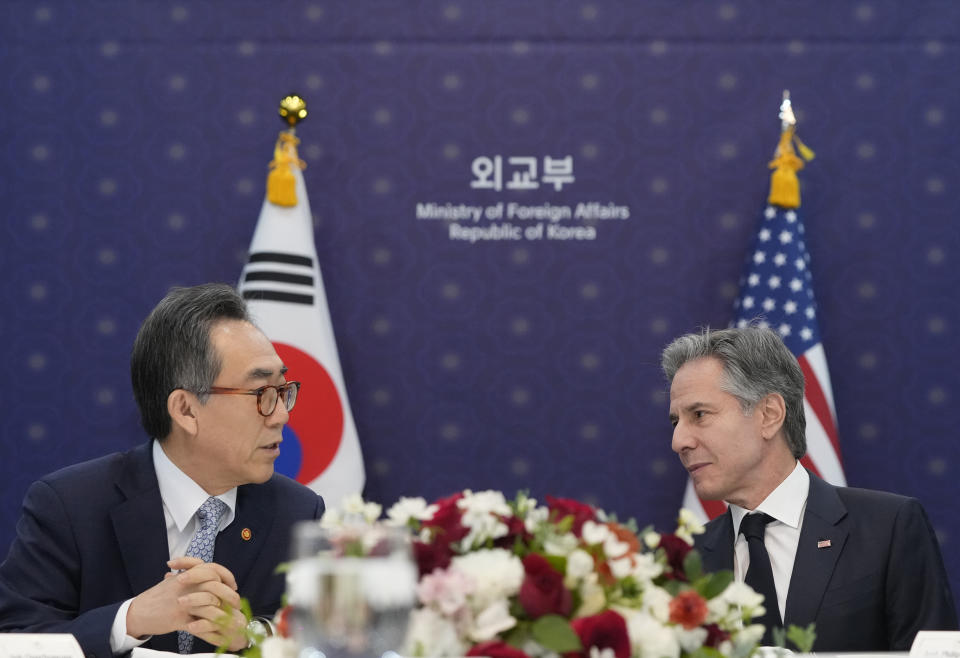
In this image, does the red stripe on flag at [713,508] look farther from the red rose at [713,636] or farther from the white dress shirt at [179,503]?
the red rose at [713,636]

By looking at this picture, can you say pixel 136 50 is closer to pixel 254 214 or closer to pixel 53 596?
pixel 254 214

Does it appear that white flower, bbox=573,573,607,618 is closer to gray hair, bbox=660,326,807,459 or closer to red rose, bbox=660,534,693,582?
red rose, bbox=660,534,693,582

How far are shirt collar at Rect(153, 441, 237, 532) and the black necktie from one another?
1133 mm

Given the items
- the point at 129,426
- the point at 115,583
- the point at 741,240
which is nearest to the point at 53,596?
the point at 115,583

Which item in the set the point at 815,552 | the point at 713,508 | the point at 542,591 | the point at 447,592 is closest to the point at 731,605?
the point at 542,591

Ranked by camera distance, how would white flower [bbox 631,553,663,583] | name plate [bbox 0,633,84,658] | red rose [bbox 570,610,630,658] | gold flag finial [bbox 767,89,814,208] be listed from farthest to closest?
gold flag finial [bbox 767,89,814,208]
name plate [bbox 0,633,84,658]
white flower [bbox 631,553,663,583]
red rose [bbox 570,610,630,658]

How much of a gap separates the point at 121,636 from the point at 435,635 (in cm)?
95

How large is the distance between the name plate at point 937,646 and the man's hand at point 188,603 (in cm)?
110

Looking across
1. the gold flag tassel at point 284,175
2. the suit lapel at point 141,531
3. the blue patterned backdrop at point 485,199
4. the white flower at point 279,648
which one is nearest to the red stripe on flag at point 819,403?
the blue patterned backdrop at point 485,199

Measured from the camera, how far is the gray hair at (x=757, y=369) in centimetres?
252

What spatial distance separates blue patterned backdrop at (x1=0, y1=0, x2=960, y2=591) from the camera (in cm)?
383

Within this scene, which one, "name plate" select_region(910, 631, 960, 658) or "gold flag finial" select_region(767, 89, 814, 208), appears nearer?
"name plate" select_region(910, 631, 960, 658)

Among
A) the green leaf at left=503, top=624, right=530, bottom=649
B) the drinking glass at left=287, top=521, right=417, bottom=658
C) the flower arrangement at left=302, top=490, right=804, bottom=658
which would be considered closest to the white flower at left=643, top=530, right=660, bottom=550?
the flower arrangement at left=302, top=490, right=804, bottom=658

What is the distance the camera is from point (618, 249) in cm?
386
